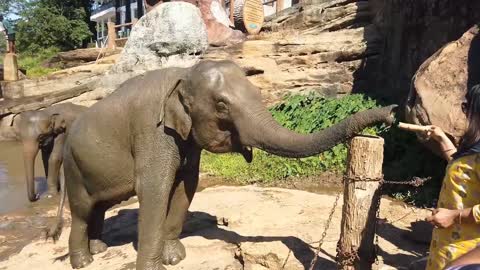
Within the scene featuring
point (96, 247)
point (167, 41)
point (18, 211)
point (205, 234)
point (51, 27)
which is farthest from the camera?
point (51, 27)

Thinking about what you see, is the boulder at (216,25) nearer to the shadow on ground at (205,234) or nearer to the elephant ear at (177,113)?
the shadow on ground at (205,234)

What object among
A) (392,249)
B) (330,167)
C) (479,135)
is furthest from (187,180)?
(330,167)

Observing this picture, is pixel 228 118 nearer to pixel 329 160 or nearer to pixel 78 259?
pixel 78 259

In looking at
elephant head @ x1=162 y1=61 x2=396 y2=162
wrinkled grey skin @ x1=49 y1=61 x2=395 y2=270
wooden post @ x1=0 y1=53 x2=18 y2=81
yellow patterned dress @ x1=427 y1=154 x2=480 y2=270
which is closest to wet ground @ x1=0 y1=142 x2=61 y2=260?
wrinkled grey skin @ x1=49 y1=61 x2=395 y2=270

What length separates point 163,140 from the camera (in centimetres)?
331

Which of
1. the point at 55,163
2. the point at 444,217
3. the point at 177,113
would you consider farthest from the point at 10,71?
the point at 444,217

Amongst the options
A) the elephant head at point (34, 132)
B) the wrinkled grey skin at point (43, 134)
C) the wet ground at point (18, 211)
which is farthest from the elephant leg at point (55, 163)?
the wet ground at point (18, 211)

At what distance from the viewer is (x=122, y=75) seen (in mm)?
13289

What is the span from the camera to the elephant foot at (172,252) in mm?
3951

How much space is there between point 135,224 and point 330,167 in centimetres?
343

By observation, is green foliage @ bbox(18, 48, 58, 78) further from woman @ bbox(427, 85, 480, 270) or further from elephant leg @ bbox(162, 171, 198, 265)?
woman @ bbox(427, 85, 480, 270)

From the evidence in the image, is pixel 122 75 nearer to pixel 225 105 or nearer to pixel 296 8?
pixel 296 8

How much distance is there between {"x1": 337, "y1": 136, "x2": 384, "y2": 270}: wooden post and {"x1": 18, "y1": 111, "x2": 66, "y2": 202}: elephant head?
4.67m

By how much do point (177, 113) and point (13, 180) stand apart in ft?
25.5
